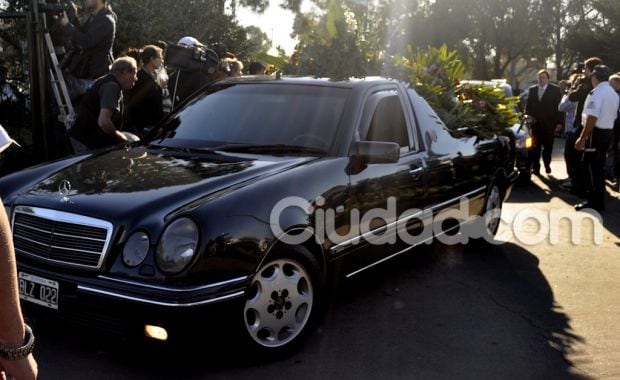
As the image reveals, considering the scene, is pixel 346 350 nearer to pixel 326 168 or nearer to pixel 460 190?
pixel 326 168

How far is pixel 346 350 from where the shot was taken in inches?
169

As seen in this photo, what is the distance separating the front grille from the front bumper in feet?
0.36

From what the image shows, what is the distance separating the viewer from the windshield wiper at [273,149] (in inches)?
188

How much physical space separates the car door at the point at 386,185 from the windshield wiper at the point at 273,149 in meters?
0.32

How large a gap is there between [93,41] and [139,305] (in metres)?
5.47

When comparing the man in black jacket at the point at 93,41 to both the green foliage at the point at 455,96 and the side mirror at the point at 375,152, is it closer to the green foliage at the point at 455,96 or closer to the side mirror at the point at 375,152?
the green foliage at the point at 455,96

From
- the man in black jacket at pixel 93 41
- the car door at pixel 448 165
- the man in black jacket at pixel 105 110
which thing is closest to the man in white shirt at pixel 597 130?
the car door at pixel 448 165

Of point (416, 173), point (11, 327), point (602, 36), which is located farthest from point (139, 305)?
point (602, 36)

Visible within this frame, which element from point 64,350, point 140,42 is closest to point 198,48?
point 64,350

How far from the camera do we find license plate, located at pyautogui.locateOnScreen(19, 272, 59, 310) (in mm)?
3713

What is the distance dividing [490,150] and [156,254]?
168 inches

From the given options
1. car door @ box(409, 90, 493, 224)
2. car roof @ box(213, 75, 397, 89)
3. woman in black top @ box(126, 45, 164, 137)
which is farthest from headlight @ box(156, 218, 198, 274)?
woman in black top @ box(126, 45, 164, 137)

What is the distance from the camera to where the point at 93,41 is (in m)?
8.23

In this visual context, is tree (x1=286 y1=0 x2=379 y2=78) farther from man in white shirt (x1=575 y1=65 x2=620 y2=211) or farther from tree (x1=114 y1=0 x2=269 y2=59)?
tree (x1=114 y1=0 x2=269 y2=59)
